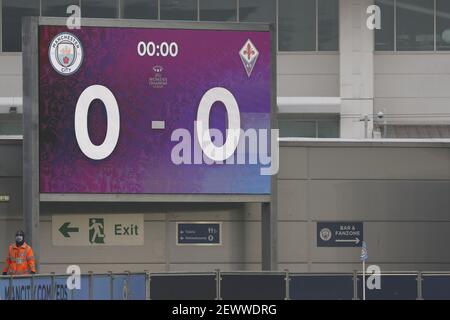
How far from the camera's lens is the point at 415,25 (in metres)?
39.2

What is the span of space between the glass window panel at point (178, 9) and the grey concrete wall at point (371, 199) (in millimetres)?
14170

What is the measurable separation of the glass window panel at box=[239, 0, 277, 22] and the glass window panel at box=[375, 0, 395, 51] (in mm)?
3661

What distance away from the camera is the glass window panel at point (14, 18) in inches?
1523

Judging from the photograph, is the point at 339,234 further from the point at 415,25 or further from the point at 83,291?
the point at 415,25

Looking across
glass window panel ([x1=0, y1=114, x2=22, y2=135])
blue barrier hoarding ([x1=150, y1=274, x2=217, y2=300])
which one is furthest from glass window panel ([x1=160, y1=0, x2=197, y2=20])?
blue barrier hoarding ([x1=150, y1=274, x2=217, y2=300])

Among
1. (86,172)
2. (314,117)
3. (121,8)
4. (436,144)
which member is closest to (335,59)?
(314,117)

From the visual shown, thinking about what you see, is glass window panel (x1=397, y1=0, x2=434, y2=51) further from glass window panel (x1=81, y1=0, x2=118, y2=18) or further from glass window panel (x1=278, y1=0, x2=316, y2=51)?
glass window panel (x1=81, y1=0, x2=118, y2=18)

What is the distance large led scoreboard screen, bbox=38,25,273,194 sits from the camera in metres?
23.3

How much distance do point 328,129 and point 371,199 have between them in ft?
44.4

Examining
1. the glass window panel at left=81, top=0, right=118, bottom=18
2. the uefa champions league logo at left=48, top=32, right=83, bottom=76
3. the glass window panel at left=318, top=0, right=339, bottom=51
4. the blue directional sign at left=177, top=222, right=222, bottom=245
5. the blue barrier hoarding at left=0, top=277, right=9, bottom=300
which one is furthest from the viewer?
the glass window panel at left=318, top=0, right=339, bottom=51

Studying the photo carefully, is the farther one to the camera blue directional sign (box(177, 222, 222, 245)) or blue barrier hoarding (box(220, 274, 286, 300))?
blue directional sign (box(177, 222, 222, 245))

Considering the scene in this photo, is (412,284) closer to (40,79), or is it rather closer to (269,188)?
(269,188)

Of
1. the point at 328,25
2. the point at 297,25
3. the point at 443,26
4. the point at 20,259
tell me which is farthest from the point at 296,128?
the point at 20,259

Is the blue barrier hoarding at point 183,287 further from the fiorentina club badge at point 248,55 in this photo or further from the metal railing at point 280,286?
the fiorentina club badge at point 248,55
